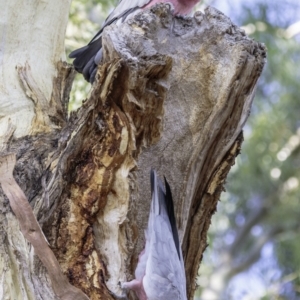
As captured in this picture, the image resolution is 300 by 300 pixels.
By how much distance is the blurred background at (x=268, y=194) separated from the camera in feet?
22.2

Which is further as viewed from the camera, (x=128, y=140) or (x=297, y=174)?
(x=297, y=174)

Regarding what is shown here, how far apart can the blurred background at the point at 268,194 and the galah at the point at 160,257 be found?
4327mm

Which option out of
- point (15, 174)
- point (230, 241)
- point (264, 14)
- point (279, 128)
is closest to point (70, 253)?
point (15, 174)

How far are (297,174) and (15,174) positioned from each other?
20.4 feet

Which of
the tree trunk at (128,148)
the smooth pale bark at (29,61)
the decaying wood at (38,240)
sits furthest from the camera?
the smooth pale bark at (29,61)

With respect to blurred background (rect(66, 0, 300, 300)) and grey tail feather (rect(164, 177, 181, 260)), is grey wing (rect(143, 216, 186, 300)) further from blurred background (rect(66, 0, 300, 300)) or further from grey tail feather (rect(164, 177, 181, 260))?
blurred background (rect(66, 0, 300, 300))

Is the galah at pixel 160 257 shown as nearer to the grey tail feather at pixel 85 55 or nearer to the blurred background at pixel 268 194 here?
the grey tail feather at pixel 85 55

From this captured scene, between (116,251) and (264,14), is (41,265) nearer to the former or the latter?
(116,251)

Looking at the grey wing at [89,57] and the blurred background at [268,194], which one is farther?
the blurred background at [268,194]

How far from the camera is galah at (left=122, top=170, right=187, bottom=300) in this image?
227 cm

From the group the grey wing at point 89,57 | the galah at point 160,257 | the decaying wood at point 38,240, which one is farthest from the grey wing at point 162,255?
the grey wing at point 89,57

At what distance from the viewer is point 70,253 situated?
2.16 metres

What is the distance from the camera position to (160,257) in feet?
7.79

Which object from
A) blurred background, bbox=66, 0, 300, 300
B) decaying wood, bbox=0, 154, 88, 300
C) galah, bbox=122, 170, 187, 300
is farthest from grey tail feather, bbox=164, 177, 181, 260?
blurred background, bbox=66, 0, 300, 300
